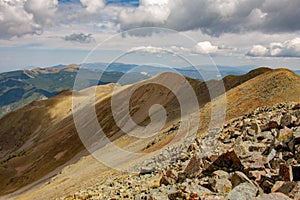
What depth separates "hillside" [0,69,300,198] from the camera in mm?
41906

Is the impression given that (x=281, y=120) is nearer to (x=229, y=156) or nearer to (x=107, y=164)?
(x=229, y=156)

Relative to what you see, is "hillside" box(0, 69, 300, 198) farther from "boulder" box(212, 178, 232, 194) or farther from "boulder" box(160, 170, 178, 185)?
"boulder" box(212, 178, 232, 194)

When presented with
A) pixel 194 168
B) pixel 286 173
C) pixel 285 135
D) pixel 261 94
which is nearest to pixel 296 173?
pixel 286 173

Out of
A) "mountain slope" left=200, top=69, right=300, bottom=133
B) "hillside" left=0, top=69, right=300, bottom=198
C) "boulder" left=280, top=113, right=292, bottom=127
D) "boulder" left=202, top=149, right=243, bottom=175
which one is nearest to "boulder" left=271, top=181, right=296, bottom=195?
"boulder" left=202, top=149, right=243, bottom=175

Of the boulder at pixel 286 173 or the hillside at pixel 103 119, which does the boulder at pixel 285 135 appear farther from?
the hillside at pixel 103 119

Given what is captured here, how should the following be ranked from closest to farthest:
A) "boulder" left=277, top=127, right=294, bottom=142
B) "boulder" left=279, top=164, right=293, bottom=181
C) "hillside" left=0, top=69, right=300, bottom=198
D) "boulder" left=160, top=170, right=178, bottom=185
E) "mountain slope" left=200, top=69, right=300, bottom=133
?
1. "boulder" left=279, top=164, right=293, bottom=181
2. "boulder" left=277, top=127, right=294, bottom=142
3. "boulder" left=160, top=170, right=178, bottom=185
4. "mountain slope" left=200, top=69, right=300, bottom=133
5. "hillside" left=0, top=69, right=300, bottom=198

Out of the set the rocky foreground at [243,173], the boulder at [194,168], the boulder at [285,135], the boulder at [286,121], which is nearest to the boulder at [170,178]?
the rocky foreground at [243,173]

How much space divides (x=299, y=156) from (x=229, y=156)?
338 centimetres

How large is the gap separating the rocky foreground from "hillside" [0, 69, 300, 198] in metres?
16.5

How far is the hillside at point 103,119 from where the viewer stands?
41906mm

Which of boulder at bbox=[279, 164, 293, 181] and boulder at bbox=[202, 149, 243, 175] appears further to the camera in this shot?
boulder at bbox=[202, 149, 243, 175]

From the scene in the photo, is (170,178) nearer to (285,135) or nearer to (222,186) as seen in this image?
(222,186)

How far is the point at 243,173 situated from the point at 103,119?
89.5m

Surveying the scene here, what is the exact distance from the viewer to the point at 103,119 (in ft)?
327
